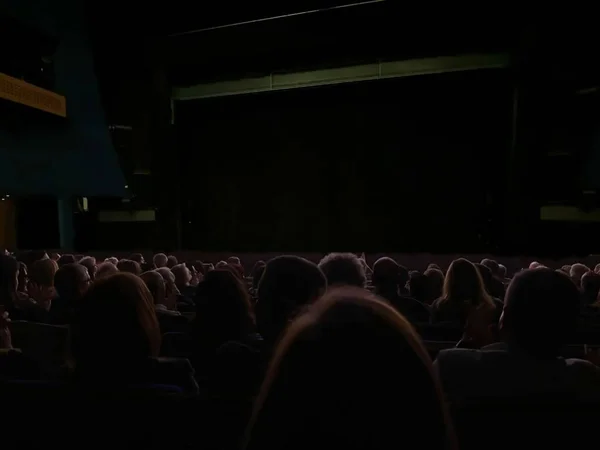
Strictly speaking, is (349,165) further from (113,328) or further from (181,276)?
(113,328)

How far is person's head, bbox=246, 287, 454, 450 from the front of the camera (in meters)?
0.72

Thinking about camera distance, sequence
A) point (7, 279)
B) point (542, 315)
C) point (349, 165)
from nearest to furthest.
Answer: point (542, 315), point (7, 279), point (349, 165)

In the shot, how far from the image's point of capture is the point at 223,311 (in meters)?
2.61

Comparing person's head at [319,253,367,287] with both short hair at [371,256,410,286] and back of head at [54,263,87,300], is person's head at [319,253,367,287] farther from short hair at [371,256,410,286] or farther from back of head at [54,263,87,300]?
back of head at [54,263,87,300]

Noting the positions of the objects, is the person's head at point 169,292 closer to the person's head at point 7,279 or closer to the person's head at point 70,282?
the person's head at point 70,282

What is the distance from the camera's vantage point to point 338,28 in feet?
34.1

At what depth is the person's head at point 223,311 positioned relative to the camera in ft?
8.52

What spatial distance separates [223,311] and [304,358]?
192cm

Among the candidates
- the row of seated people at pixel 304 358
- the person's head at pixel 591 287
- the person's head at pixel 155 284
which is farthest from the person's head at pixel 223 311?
the person's head at pixel 591 287

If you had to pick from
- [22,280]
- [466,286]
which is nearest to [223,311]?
[466,286]

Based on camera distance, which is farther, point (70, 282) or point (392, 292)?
point (392, 292)

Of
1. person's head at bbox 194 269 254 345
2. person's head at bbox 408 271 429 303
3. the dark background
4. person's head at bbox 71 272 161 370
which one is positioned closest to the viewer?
person's head at bbox 71 272 161 370

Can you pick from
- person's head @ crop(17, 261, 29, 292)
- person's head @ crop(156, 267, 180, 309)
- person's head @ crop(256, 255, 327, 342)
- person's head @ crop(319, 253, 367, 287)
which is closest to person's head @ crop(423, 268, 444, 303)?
person's head @ crop(319, 253, 367, 287)

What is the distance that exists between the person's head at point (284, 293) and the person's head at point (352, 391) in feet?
5.42
